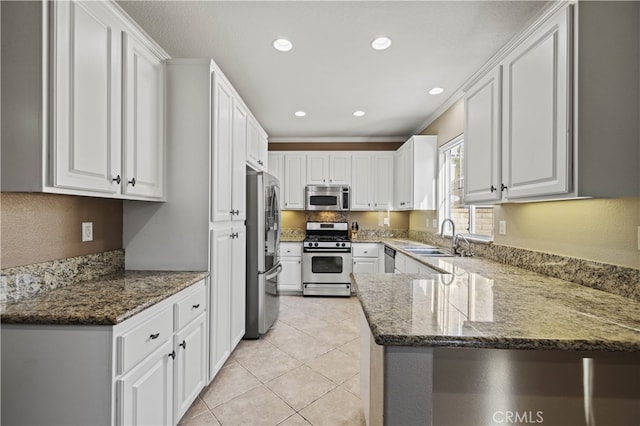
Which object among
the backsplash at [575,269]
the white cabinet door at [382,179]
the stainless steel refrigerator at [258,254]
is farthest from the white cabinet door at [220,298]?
the white cabinet door at [382,179]

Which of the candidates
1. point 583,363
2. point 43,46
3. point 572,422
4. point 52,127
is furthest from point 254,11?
point 572,422

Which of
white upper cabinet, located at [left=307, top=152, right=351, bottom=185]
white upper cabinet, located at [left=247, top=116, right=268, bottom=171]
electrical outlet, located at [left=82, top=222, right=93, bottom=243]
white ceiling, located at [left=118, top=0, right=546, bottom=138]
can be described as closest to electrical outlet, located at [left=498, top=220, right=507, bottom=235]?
white ceiling, located at [left=118, top=0, right=546, bottom=138]

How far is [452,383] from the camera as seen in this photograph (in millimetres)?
1043

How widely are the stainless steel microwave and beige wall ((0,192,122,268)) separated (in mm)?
3062

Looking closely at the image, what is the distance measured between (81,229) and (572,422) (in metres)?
2.49

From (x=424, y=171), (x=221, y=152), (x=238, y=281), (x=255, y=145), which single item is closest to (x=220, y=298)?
(x=238, y=281)

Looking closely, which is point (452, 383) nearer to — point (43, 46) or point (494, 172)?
point (494, 172)

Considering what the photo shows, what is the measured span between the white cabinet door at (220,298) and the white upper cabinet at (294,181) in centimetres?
249

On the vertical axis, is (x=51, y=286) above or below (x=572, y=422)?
above

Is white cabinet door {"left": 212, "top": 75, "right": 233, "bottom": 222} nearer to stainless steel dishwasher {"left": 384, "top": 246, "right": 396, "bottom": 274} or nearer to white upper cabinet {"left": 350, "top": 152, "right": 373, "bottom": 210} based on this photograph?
stainless steel dishwasher {"left": 384, "top": 246, "right": 396, "bottom": 274}

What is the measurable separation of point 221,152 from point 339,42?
123cm

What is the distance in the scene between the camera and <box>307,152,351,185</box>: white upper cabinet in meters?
4.88

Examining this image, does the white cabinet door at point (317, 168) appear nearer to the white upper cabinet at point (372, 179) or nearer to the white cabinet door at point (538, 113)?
the white upper cabinet at point (372, 179)

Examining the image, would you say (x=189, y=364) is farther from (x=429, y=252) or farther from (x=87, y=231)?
(x=429, y=252)
